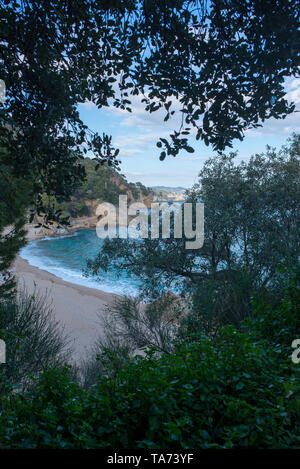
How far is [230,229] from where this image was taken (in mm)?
8578

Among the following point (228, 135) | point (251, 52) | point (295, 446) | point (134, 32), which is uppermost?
point (134, 32)

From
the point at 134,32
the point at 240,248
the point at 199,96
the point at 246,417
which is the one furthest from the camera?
the point at 240,248

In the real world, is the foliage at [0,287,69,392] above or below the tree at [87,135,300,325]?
below

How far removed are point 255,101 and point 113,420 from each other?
2362mm

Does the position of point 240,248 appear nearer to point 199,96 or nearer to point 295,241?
point 295,241

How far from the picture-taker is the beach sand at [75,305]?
14.8 metres

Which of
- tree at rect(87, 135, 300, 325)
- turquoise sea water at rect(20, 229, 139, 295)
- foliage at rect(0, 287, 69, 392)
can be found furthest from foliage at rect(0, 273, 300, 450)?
turquoise sea water at rect(20, 229, 139, 295)

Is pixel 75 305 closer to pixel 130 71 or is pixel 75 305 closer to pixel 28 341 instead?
pixel 28 341

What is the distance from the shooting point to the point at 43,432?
1.52 metres

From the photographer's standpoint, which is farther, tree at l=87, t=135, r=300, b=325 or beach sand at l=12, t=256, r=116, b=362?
beach sand at l=12, t=256, r=116, b=362

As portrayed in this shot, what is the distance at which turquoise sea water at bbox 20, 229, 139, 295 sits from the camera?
23016 millimetres

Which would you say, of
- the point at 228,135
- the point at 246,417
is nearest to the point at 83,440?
the point at 246,417

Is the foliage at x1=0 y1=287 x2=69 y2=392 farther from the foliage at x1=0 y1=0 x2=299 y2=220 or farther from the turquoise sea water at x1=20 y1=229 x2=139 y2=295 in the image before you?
the turquoise sea water at x1=20 y1=229 x2=139 y2=295

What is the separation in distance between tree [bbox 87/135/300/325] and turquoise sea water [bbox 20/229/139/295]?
453 inches
